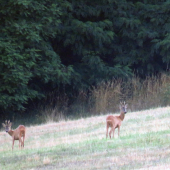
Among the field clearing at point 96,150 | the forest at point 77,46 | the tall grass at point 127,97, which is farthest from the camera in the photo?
the tall grass at point 127,97

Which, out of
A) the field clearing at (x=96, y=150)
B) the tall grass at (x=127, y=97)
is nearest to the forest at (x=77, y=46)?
the tall grass at (x=127, y=97)

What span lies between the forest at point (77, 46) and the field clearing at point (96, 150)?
610 cm

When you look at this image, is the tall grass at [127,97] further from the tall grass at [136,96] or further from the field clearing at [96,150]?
the field clearing at [96,150]

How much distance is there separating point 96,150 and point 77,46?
14.7 meters

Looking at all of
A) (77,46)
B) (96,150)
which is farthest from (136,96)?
(96,150)

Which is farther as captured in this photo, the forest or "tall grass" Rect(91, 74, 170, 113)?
"tall grass" Rect(91, 74, 170, 113)

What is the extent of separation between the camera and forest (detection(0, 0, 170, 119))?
19.3 metres

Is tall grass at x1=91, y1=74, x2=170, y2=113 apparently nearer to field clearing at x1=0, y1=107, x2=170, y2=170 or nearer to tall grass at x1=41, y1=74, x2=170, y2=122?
tall grass at x1=41, y1=74, x2=170, y2=122

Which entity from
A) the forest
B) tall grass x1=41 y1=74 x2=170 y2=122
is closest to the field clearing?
the forest

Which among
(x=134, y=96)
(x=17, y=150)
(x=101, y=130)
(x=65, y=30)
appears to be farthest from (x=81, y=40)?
(x=17, y=150)

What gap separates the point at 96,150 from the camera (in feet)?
32.9

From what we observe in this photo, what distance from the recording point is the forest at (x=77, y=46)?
19312mm

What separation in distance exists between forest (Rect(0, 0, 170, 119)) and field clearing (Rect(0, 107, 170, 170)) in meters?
6.10

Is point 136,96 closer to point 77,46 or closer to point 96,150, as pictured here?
point 77,46
